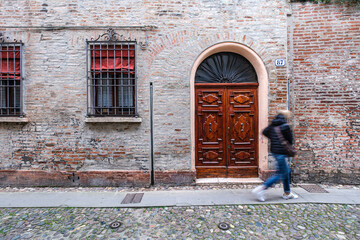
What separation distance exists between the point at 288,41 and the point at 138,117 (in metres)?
4.70

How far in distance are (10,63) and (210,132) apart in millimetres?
5860

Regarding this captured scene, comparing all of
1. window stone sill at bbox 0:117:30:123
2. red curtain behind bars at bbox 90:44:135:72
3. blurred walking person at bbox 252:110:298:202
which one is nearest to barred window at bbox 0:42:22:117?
window stone sill at bbox 0:117:30:123

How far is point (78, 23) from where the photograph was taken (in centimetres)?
490

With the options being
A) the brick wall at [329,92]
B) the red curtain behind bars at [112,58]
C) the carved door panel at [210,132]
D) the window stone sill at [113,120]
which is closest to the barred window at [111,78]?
the red curtain behind bars at [112,58]

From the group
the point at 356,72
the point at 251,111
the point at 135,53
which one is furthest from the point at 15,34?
the point at 356,72

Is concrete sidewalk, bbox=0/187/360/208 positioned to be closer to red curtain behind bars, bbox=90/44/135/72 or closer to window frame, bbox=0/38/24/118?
window frame, bbox=0/38/24/118

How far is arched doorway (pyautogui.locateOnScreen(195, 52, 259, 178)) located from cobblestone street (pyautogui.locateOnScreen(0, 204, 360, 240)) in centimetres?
152

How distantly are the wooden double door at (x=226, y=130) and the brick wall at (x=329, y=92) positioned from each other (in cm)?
131

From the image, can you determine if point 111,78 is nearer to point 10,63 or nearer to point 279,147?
point 10,63

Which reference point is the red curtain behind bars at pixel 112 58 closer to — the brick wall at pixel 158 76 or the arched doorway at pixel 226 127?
the brick wall at pixel 158 76

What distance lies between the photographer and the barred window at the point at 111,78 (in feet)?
16.2

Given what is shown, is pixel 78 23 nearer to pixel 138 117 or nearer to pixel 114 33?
pixel 114 33

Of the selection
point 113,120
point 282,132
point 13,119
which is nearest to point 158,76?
point 113,120

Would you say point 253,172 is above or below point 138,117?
below
